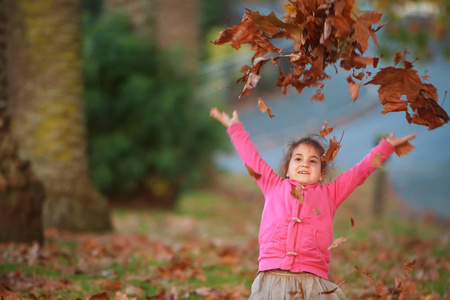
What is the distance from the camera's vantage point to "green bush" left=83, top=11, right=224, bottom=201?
38.0 feet

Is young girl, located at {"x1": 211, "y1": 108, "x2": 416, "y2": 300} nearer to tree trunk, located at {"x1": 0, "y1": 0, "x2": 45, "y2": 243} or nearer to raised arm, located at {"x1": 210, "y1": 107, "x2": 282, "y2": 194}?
raised arm, located at {"x1": 210, "y1": 107, "x2": 282, "y2": 194}

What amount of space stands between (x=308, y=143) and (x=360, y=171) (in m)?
0.37

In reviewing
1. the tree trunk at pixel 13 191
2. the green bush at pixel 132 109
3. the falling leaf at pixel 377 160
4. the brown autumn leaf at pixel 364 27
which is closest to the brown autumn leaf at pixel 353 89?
the brown autumn leaf at pixel 364 27

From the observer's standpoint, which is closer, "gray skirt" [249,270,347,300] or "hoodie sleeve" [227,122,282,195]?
"gray skirt" [249,270,347,300]

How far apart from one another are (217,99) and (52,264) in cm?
909

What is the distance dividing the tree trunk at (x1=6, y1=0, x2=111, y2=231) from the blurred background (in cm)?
1

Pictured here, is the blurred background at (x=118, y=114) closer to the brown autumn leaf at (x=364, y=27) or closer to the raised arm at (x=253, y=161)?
the raised arm at (x=253, y=161)

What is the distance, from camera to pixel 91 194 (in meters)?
8.50

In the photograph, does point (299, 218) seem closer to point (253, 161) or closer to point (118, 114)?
point (253, 161)

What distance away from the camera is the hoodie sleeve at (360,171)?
362 centimetres

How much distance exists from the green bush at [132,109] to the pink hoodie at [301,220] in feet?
26.8

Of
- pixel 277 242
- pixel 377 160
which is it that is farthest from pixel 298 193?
pixel 377 160

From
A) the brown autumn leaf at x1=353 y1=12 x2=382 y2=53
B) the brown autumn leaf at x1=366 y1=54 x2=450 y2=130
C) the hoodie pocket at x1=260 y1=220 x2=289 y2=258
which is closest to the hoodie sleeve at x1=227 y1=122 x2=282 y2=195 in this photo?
the hoodie pocket at x1=260 y1=220 x2=289 y2=258

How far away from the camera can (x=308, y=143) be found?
12.5 feet
